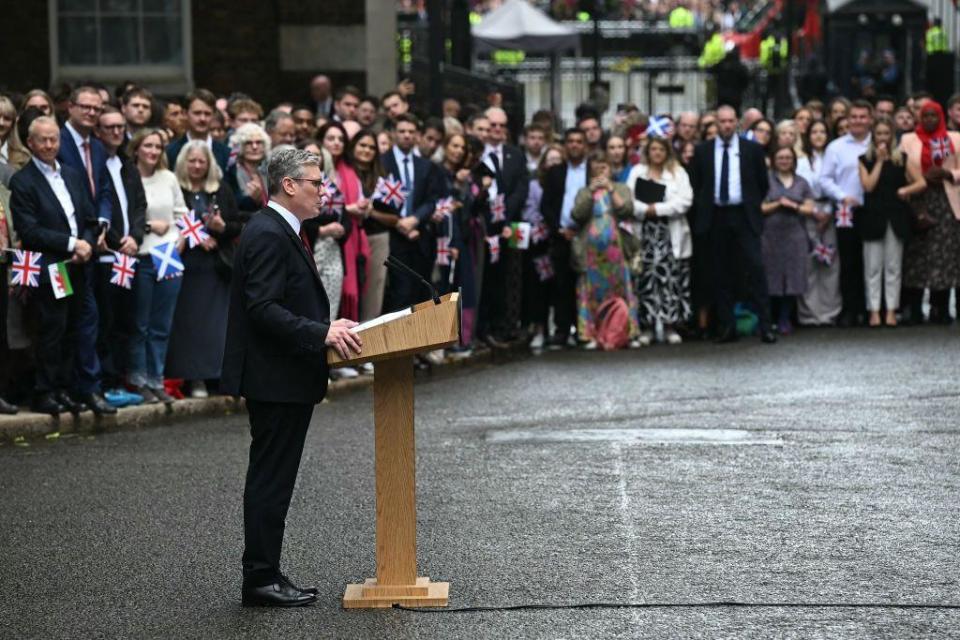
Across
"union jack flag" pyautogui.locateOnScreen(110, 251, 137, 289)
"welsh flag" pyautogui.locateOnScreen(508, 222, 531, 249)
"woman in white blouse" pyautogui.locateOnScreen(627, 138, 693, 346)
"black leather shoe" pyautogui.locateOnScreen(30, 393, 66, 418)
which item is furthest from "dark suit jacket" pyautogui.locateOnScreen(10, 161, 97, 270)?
"woman in white blouse" pyautogui.locateOnScreen(627, 138, 693, 346)

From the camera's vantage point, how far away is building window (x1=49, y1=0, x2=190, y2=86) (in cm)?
2297

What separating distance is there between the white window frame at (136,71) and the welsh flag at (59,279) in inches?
410

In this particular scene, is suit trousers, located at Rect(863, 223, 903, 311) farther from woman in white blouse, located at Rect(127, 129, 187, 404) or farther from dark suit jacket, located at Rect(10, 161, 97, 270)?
dark suit jacket, located at Rect(10, 161, 97, 270)

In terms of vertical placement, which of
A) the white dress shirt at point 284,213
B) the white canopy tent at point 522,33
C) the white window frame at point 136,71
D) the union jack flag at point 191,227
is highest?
the white canopy tent at point 522,33

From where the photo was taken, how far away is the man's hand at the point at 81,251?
12.7 meters

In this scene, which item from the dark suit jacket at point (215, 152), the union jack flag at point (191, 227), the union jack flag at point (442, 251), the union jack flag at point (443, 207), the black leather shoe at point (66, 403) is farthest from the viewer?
the union jack flag at point (442, 251)

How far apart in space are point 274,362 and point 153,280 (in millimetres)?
6288

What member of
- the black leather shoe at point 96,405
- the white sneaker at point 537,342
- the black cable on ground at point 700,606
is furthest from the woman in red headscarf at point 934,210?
the black cable on ground at point 700,606

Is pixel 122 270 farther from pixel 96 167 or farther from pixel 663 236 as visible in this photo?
pixel 663 236

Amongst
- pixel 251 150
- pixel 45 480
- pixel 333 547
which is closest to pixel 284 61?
pixel 251 150

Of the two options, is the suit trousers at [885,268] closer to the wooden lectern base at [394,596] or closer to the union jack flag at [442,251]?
the union jack flag at [442,251]

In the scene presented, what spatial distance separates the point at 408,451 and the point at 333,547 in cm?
124

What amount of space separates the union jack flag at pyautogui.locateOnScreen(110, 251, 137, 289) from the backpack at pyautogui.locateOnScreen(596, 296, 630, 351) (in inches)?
242

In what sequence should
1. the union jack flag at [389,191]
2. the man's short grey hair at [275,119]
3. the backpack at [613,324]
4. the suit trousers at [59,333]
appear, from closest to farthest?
the suit trousers at [59,333]
the man's short grey hair at [275,119]
the union jack flag at [389,191]
the backpack at [613,324]
